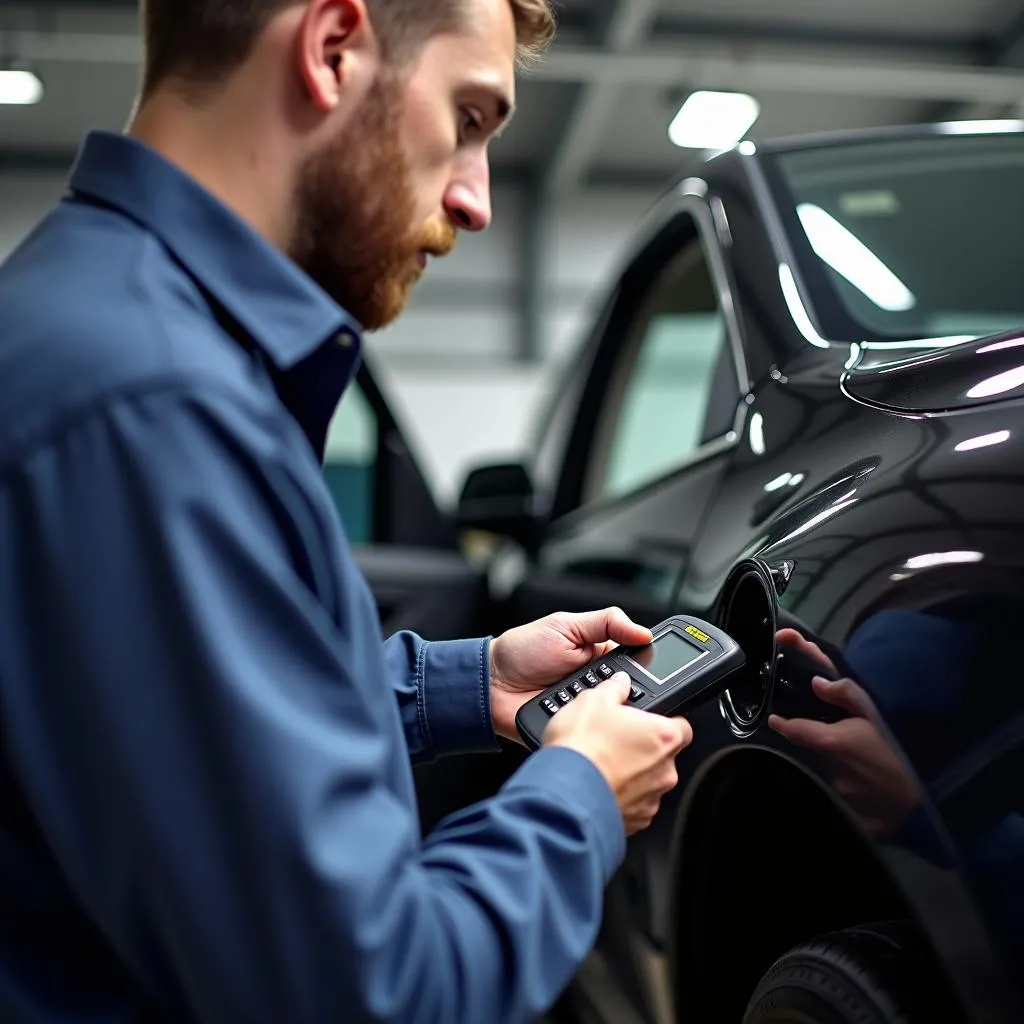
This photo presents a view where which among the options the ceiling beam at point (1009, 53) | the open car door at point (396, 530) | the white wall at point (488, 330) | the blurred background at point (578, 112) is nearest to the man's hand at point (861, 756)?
the open car door at point (396, 530)

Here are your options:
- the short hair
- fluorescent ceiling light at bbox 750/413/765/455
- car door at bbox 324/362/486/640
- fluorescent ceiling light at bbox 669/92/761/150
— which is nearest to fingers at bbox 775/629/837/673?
fluorescent ceiling light at bbox 750/413/765/455

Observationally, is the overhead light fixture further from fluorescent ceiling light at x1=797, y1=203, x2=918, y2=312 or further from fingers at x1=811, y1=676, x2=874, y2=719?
fingers at x1=811, y1=676, x2=874, y2=719

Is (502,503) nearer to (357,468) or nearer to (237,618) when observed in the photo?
(357,468)

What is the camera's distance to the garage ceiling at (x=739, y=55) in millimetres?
7555

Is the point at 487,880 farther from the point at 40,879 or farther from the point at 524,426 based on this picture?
the point at 524,426

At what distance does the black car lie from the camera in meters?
0.87

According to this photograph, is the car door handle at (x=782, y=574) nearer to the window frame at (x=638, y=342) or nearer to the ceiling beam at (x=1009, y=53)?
the window frame at (x=638, y=342)

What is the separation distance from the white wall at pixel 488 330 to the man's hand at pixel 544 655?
9.88 meters

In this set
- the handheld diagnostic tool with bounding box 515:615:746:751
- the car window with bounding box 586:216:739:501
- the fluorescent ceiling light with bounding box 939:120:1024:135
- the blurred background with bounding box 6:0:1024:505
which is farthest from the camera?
the blurred background with bounding box 6:0:1024:505

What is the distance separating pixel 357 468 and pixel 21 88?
484 centimetres

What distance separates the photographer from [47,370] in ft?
2.34

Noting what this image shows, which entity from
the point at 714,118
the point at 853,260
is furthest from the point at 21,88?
the point at 853,260

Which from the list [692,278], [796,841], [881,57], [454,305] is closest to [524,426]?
[454,305]

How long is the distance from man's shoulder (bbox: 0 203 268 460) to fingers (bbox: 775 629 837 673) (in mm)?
504
